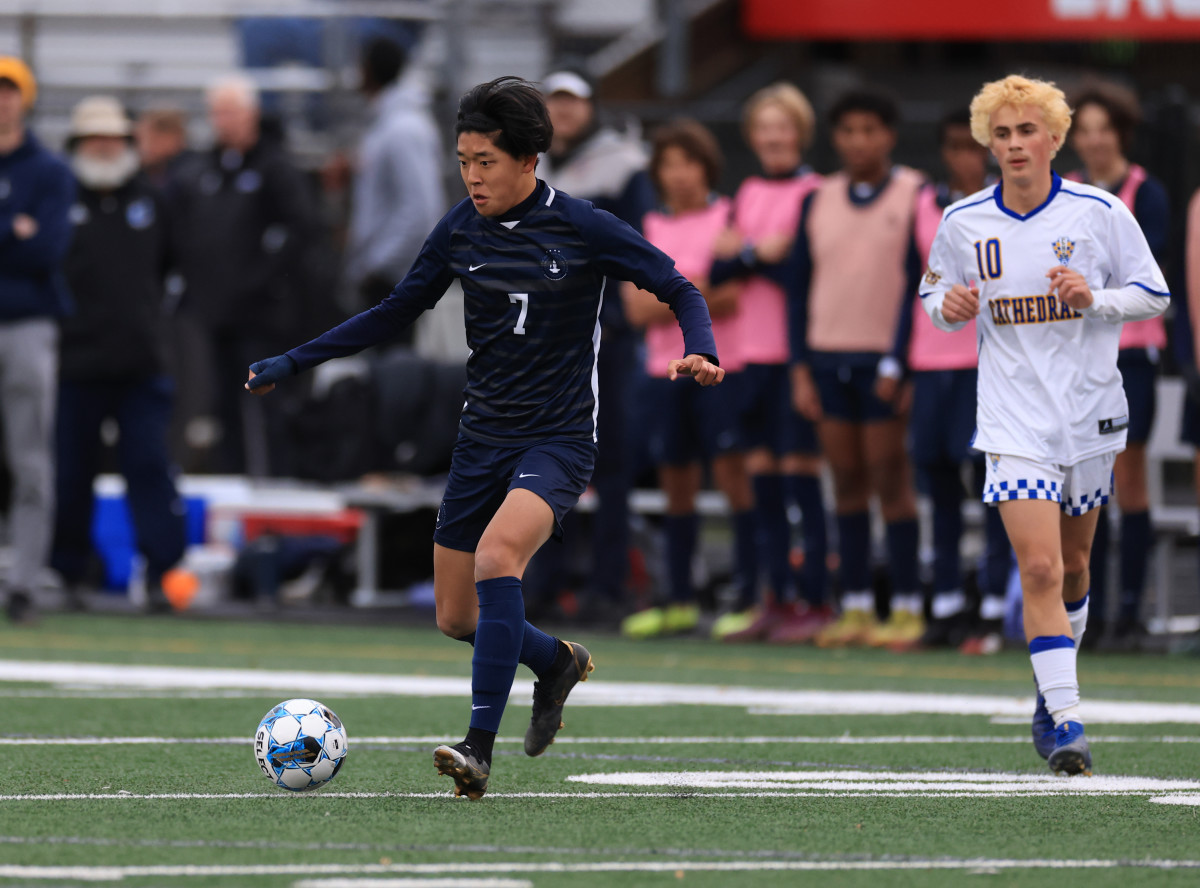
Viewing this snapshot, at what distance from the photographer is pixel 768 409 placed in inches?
445

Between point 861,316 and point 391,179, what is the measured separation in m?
4.47

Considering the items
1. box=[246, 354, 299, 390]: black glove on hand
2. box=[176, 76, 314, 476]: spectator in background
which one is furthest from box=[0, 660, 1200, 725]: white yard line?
box=[176, 76, 314, 476]: spectator in background

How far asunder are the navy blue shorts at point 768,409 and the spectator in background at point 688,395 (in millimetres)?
78

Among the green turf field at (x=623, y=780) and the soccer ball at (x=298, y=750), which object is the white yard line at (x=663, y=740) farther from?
the soccer ball at (x=298, y=750)

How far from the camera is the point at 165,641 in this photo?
439 inches

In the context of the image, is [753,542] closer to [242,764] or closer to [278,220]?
[278,220]

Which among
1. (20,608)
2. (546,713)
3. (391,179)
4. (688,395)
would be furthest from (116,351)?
(546,713)

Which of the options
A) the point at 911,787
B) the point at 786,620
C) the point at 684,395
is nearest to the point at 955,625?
the point at 786,620

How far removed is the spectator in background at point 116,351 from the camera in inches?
490

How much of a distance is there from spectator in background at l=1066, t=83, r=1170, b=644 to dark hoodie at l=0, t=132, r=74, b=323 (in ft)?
17.5

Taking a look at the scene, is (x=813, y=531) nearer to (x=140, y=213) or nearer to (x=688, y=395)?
(x=688, y=395)

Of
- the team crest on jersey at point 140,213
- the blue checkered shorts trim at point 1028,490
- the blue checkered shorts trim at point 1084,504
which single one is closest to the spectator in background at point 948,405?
the blue checkered shorts trim at point 1084,504

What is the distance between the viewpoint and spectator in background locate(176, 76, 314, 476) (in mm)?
14016

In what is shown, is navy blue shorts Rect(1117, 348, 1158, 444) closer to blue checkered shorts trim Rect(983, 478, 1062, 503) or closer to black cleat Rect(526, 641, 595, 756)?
blue checkered shorts trim Rect(983, 478, 1062, 503)
